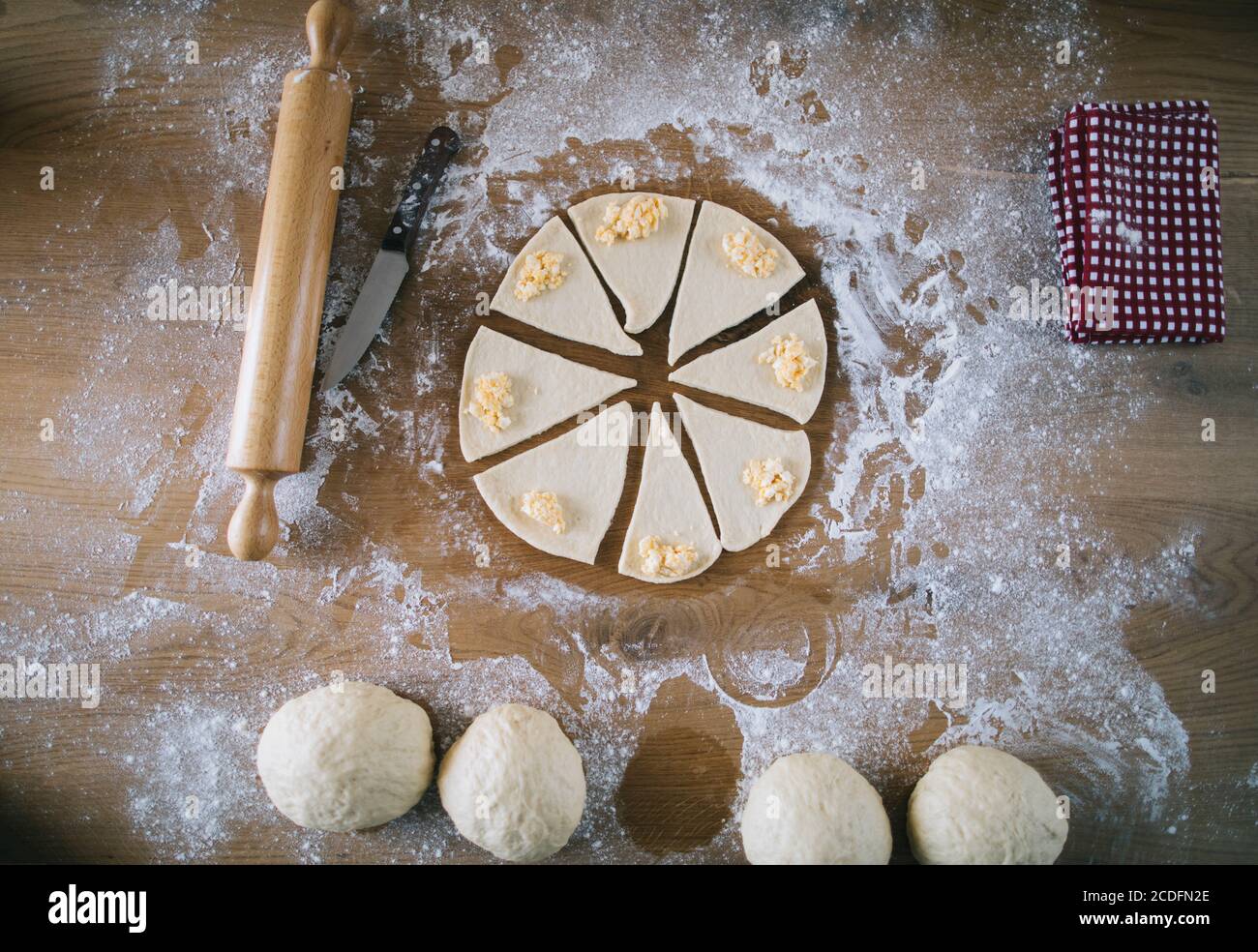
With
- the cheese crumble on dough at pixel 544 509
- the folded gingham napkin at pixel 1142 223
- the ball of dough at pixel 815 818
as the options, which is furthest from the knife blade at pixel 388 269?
the folded gingham napkin at pixel 1142 223

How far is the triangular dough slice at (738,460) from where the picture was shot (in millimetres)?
2230

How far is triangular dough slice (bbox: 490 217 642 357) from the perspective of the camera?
2238mm

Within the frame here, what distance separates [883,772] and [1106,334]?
1296 mm

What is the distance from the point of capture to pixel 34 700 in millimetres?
2148

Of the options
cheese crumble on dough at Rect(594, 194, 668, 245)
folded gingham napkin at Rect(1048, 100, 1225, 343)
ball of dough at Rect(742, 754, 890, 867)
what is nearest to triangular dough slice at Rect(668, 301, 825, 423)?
cheese crumble on dough at Rect(594, 194, 668, 245)

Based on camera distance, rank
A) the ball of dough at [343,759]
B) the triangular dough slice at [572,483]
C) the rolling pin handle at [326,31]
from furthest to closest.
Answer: the triangular dough slice at [572,483], the rolling pin handle at [326,31], the ball of dough at [343,759]

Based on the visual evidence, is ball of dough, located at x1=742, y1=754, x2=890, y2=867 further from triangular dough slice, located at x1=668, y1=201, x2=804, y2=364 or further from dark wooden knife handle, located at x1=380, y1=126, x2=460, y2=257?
dark wooden knife handle, located at x1=380, y1=126, x2=460, y2=257

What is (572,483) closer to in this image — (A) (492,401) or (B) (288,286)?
(A) (492,401)

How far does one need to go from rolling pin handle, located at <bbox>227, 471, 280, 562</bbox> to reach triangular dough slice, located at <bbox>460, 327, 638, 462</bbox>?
19.3 inches

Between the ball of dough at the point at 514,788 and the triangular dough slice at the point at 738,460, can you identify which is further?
the triangular dough slice at the point at 738,460

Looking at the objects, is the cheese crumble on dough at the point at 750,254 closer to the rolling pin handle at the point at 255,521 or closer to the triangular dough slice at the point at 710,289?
the triangular dough slice at the point at 710,289

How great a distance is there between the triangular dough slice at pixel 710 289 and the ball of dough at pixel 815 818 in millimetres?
1140

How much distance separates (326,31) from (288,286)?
659 mm

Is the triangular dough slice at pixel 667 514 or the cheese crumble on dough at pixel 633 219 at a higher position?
the cheese crumble on dough at pixel 633 219
